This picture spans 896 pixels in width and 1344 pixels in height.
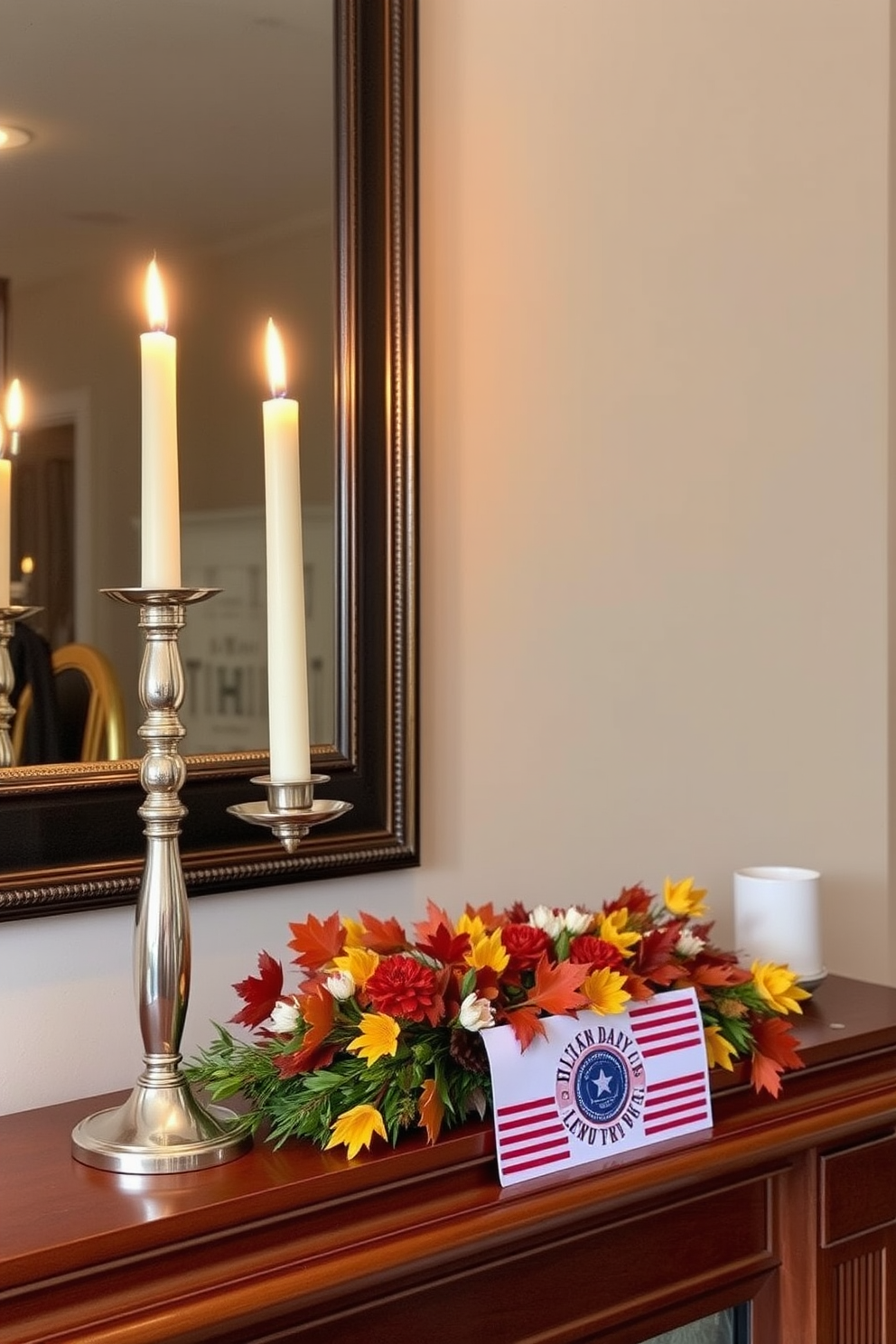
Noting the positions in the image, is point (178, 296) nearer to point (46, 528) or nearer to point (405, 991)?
point (46, 528)

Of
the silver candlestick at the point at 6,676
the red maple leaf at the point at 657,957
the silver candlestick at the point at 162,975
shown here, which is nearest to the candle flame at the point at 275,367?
the silver candlestick at the point at 162,975

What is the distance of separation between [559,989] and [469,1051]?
7 cm

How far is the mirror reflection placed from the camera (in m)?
0.97

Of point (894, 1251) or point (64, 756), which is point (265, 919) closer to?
point (64, 756)

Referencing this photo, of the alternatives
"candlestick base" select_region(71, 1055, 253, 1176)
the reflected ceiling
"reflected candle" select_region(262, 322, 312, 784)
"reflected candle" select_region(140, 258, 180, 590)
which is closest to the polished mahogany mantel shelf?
"candlestick base" select_region(71, 1055, 253, 1176)

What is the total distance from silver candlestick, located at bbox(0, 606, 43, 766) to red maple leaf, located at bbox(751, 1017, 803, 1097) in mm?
562

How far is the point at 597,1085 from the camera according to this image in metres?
0.91

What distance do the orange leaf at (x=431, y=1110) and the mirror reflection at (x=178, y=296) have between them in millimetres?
318

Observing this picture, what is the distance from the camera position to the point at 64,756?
3.19 ft

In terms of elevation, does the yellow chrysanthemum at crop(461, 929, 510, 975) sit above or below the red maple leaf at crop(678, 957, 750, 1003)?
above

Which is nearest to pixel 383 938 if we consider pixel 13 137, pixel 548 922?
pixel 548 922

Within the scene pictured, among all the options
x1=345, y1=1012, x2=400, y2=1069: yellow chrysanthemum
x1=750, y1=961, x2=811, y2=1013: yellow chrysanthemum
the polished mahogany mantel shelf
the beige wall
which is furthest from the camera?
the beige wall

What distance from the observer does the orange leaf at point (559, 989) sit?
894mm

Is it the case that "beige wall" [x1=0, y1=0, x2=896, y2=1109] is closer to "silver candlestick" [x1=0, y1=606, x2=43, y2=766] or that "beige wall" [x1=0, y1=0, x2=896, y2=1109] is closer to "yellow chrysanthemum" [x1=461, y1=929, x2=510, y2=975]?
"silver candlestick" [x1=0, y1=606, x2=43, y2=766]
